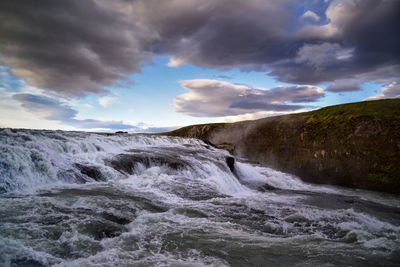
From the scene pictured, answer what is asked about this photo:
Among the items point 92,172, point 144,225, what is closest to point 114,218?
point 144,225

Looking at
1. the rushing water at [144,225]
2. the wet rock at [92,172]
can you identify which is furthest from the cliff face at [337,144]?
the wet rock at [92,172]

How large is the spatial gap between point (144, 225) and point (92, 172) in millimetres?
5356

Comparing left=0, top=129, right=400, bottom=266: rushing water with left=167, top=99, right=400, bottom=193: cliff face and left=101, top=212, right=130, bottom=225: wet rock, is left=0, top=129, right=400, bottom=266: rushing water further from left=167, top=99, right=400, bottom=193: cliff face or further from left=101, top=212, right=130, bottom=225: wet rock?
left=167, top=99, right=400, bottom=193: cliff face

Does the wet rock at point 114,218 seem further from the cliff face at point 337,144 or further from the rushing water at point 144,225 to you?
the cliff face at point 337,144

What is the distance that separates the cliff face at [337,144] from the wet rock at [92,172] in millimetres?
21183

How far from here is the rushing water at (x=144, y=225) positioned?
424 centimetres

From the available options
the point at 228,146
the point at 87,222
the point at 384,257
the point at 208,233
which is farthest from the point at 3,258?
the point at 228,146

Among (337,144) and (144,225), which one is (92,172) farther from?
(337,144)

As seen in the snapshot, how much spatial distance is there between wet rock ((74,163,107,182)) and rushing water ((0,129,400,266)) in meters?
0.04

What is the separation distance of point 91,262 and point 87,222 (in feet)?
5.25

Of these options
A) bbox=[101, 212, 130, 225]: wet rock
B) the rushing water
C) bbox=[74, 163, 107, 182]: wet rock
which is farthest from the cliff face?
bbox=[101, 212, 130, 225]: wet rock

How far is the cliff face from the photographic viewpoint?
22.9 meters

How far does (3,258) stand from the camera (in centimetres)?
358

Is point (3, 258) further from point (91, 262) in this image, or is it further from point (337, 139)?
point (337, 139)
